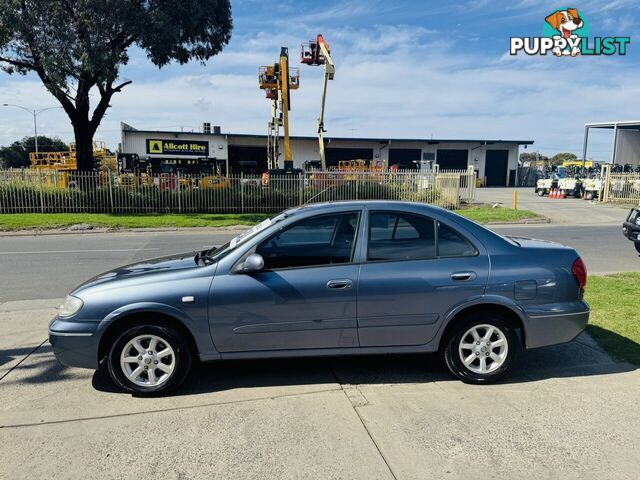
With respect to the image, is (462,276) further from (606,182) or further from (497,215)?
(606,182)

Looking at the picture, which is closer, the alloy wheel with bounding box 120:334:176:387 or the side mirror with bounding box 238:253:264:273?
the side mirror with bounding box 238:253:264:273

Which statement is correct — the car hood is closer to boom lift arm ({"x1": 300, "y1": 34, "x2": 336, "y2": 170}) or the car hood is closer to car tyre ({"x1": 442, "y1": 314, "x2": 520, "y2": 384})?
car tyre ({"x1": 442, "y1": 314, "x2": 520, "y2": 384})

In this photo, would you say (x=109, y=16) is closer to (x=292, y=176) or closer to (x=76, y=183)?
(x=76, y=183)

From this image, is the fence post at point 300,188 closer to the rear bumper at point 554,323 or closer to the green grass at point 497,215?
the green grass at point 497,215

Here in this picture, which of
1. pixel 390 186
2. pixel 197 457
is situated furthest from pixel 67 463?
pixel 390 186

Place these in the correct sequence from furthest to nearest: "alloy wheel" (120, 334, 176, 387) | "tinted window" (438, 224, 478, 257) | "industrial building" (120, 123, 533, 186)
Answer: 1. "industrial building" (120, 123, 533, 186)
2. "tinted window" (438, 224, 478, 257)
3. "alloy wheel" (120, 334, 176, 387)

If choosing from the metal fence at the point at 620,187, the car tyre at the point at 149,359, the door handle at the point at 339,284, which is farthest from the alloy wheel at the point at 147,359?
the metal fence at the point at 620,187

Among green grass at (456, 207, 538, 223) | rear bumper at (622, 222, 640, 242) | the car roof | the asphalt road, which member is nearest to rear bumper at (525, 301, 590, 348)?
the car roof

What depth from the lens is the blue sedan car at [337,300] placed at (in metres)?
3.81

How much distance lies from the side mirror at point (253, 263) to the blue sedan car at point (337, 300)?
0.04 ft

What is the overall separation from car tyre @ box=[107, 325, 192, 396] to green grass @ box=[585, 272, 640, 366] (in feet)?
13.2

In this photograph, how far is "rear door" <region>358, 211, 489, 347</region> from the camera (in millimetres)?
3918

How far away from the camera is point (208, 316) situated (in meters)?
3.80

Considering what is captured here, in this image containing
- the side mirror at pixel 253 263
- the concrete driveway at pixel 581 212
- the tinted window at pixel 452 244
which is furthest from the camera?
the concrete driveway at pixel 581 212
